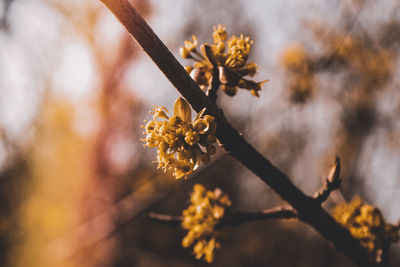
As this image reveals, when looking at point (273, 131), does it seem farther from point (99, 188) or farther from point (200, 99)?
→ point (99, 188)

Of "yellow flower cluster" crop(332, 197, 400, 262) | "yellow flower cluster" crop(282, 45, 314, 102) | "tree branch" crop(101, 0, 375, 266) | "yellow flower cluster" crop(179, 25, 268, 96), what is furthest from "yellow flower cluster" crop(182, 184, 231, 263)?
"yellow flower cluster" crop(282, 45, 314, 102)

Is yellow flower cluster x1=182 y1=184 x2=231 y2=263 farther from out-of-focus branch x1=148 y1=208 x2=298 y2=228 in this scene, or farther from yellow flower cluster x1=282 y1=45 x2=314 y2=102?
yellow flower cluster x1=282 y1=45 x2=314 y2=102

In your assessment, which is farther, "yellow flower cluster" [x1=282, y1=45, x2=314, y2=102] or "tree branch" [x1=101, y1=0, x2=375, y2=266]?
"yellow flower cluster" [x1=282, y1=45, x2=314, y2=102]

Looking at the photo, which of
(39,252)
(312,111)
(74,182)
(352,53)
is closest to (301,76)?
(312,111)

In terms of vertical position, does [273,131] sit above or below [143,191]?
below

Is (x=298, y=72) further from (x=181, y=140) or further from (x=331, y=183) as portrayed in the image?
(x=181, y=140)

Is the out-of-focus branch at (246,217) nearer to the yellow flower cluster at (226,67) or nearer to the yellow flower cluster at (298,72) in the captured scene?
the yellow flower cluster at (226,67)

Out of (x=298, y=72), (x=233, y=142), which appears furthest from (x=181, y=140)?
(x=298, y=72)
